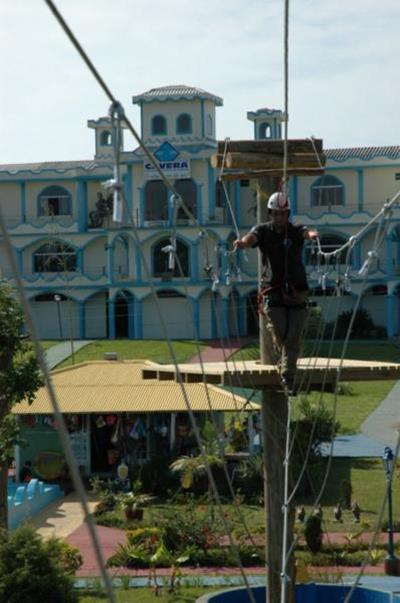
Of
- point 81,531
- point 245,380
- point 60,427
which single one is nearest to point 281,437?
point 245,380

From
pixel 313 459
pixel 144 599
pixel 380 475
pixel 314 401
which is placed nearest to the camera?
pixel 144 599

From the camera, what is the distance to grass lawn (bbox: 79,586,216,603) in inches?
635

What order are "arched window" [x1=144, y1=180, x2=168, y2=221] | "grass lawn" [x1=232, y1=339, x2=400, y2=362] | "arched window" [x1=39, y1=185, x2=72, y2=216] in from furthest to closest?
"arched window" [x1=39, y1=185, x2=72, y2=216]
"arched window" [x1=144, y1=180, x2=168, y2=221]
"grass lawn" [x1=232, y1=339, x2=400, y2=362]

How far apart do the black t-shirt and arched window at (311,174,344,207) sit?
42.8 m

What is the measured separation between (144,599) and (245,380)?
7895 millimetres

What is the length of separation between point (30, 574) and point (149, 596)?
3.31m

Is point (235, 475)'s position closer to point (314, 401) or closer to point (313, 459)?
point (313, 459)

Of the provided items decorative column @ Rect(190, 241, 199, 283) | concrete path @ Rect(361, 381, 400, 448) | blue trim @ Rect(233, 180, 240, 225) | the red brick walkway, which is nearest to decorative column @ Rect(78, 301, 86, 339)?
decorative column @ Rect(190, 241, 199, 283)

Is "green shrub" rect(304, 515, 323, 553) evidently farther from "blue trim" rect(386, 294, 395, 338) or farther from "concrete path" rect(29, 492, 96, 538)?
"blue trim" rect(386, 294, 395, 338)

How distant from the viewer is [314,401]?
28109 mm

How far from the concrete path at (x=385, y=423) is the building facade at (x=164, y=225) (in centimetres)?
1508

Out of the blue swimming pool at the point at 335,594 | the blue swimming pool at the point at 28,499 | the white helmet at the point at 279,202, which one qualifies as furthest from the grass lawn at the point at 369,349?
the white helmet at the point at 279,202

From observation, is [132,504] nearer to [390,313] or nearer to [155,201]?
[390,313]

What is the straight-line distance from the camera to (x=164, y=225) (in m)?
49.3
